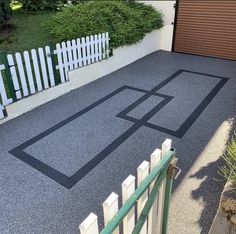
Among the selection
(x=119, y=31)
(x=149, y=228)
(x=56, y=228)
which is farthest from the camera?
(x=119, y=31)

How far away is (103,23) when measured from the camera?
6453 millimetres

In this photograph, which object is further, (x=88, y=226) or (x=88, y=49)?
(x=88, y=49)

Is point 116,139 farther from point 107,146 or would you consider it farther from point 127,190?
point 127,190

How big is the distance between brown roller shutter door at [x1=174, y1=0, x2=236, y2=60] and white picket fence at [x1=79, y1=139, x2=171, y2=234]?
6.82 meters

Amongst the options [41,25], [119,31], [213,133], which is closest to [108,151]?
[213,133]

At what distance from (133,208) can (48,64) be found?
4117 millimetres

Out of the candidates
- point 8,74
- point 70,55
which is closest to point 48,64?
point 70,55

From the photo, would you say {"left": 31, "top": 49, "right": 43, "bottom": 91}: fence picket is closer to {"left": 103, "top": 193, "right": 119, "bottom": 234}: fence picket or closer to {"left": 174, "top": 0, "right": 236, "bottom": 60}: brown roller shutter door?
{"left": 103, "top": 193, "right": 119, "bottom": 234}: fence picket

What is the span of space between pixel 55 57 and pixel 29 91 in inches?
38.8

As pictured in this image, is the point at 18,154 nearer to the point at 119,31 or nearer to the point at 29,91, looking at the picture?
the point at 29,91

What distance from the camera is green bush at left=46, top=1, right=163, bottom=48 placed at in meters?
6.29

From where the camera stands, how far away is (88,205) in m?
2.76

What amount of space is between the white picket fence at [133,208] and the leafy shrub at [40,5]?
28.7 ft

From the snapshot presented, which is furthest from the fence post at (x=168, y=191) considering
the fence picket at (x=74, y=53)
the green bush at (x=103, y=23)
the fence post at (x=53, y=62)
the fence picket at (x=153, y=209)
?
the green bush at (x=103, y=23)
